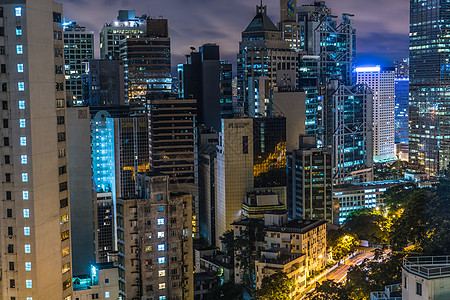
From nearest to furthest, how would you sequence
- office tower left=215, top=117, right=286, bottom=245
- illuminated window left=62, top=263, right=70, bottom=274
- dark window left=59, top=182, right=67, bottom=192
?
dark window left=59, top=182, right=67, bottom=192 < illuminated window left=62, top=263, right=70, bottom=274 < office tower left=215, top=117, right=286, bottom=245

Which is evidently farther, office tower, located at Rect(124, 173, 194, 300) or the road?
the road

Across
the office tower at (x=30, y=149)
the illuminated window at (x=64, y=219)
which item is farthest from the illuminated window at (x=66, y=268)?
the illuminated window at (x=64, y=219)

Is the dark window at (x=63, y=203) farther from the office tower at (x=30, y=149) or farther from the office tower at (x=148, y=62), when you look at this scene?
the office tower at (x=148, y=62)

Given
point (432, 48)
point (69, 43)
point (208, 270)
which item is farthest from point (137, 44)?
point (208, 270)

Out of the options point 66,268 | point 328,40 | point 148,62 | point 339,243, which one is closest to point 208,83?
point 148,62

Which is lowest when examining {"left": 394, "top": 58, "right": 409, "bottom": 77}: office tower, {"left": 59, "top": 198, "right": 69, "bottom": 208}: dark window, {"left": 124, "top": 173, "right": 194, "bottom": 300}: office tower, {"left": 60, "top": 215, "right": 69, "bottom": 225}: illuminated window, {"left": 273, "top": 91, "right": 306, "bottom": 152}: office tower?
{"left": 124, "top": 173, "right": 194, "bottom": 300}: office tower

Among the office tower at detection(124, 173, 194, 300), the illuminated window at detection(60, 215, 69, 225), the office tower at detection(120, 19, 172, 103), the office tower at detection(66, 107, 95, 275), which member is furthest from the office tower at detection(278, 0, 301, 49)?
the illuminated window at detection(60, 215, 69, 225)

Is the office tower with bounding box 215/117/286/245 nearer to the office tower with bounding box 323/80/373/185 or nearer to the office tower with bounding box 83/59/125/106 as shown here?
the office tower with bounding box 83/59/125/106
